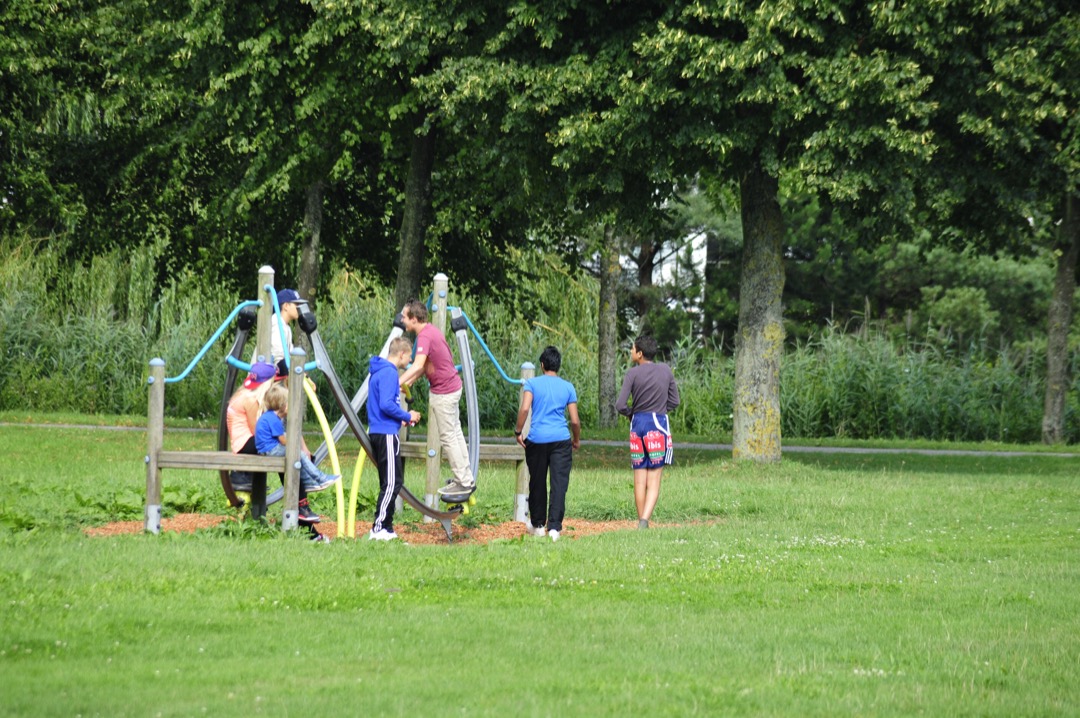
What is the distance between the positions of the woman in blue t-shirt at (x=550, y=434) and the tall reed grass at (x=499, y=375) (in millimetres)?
16164

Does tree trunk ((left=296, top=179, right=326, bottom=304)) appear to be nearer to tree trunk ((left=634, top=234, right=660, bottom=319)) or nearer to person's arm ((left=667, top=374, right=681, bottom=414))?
person's arm ((left=667, top=374, right=681, bottom=414))

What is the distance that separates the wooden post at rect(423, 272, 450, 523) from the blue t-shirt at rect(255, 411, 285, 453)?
4.17 ft

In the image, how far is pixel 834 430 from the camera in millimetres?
29844

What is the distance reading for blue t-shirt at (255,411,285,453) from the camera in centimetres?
1178

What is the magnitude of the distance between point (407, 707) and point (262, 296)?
684 cm

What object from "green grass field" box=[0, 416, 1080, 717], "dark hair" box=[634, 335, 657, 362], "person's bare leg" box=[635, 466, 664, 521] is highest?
"dark hair" box=[634, 335, 657, 362]

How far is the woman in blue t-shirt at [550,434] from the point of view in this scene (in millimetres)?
12281

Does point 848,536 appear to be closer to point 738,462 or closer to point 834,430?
point 738,462

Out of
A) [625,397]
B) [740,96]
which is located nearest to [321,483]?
[625,397]

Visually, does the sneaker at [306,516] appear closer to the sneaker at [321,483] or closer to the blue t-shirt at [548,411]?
the sneaker at [321,483]

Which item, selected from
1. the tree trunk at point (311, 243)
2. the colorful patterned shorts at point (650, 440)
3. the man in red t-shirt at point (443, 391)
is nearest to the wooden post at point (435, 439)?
the man in red t-shirt at point (443, 391)

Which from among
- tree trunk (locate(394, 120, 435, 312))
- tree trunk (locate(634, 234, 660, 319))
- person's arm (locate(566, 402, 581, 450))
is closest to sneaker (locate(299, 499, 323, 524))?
person's arm (locate(566, 402, 581, 450))

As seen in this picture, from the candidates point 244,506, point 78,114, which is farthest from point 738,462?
point 78,114

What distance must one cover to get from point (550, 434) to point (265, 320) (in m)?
2.60
